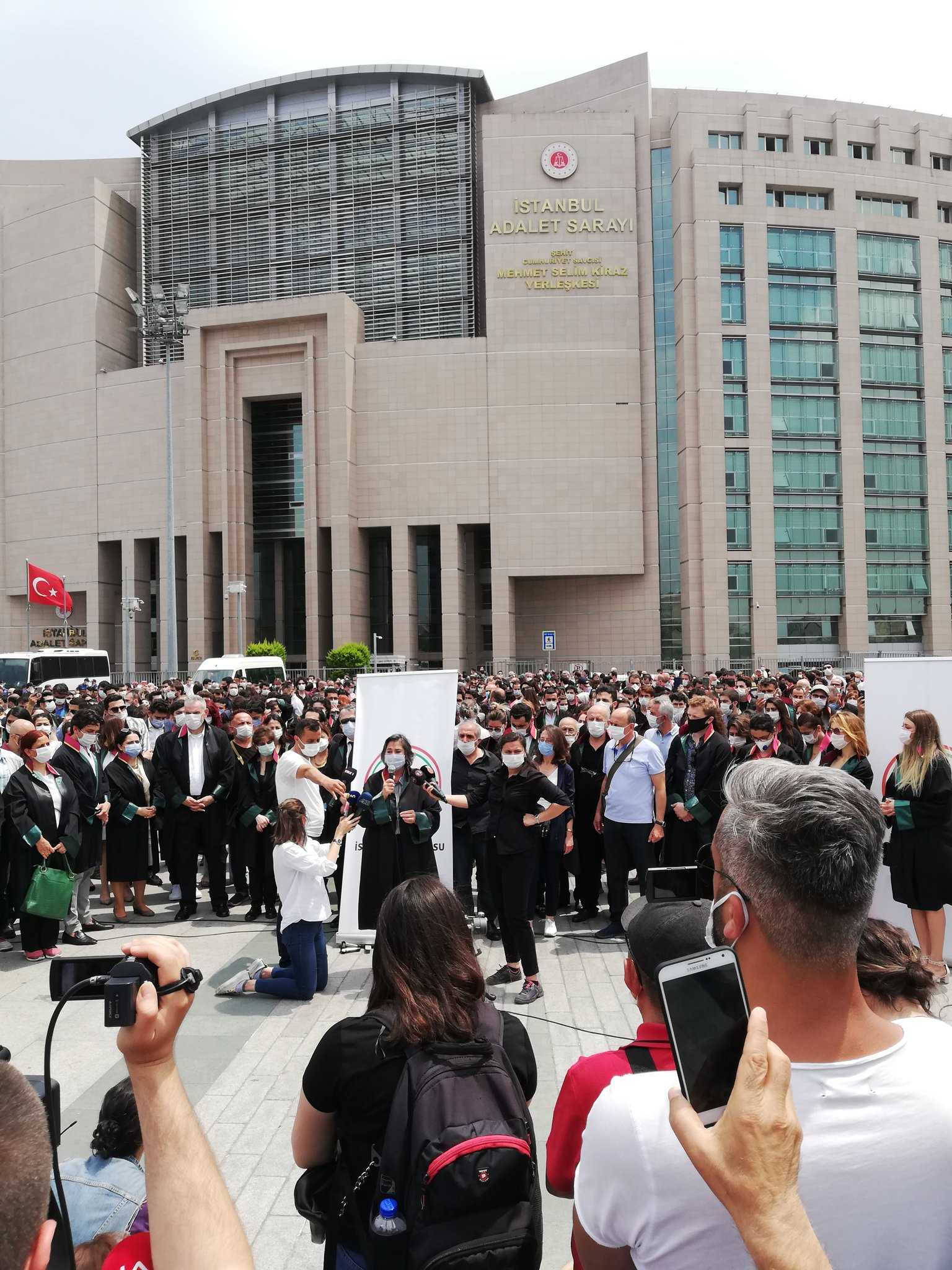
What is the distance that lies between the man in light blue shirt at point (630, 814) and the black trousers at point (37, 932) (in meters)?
4.94

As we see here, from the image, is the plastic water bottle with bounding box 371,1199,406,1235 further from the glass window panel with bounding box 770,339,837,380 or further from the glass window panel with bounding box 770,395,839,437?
the glass window panel with bounding box 770,339,837,380

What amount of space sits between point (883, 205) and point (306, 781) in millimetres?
51026

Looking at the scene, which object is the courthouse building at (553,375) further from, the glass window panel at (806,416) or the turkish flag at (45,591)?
the turkish flag at (45,591)

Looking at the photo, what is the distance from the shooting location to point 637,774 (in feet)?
26.6

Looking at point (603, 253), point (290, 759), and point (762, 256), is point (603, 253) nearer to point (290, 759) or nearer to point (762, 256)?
point (762, 256)

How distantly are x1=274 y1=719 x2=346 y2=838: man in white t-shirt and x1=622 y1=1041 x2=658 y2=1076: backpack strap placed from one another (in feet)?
19.8

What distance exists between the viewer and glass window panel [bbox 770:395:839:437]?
1768 inches

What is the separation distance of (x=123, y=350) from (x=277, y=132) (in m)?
15.5

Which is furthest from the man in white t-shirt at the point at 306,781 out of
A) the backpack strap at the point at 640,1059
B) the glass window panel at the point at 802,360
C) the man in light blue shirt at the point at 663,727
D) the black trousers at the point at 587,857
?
the glass window panel at the point at 802,360

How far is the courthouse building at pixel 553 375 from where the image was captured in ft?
147

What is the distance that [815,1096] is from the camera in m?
1.38

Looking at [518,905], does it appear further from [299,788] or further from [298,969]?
[299,788]

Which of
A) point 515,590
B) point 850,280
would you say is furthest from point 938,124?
point 515,590

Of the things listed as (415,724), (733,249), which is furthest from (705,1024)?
(733,249)
